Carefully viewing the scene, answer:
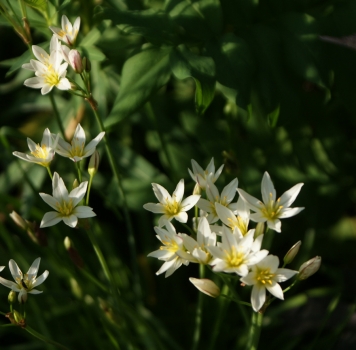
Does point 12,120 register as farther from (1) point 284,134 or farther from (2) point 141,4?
(1) point 284,134

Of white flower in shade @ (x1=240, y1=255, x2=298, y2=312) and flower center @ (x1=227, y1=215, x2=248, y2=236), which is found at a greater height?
Result: flower center @ (x1=227, y1=215, x2=248, y2=236)

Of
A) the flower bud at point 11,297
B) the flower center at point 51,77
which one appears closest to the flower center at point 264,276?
the flower bud at point 11,297

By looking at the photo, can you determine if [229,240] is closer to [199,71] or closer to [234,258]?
[234,258]

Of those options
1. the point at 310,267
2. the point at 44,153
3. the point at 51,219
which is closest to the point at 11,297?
the point at 51,219

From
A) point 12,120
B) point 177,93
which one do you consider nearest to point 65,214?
point 177,93

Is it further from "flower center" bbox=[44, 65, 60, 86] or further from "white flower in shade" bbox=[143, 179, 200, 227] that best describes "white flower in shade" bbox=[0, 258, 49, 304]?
"flower center" bbox=[44, 65, 60, 86]

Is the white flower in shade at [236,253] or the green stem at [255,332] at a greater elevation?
the white flower in shade at [236,253]

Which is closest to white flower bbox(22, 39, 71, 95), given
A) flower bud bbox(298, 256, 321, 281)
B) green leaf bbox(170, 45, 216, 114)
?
green leaf bbox(170, 45, 216, 114)

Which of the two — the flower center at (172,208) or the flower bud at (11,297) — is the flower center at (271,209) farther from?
the flower bud at (11,297)
